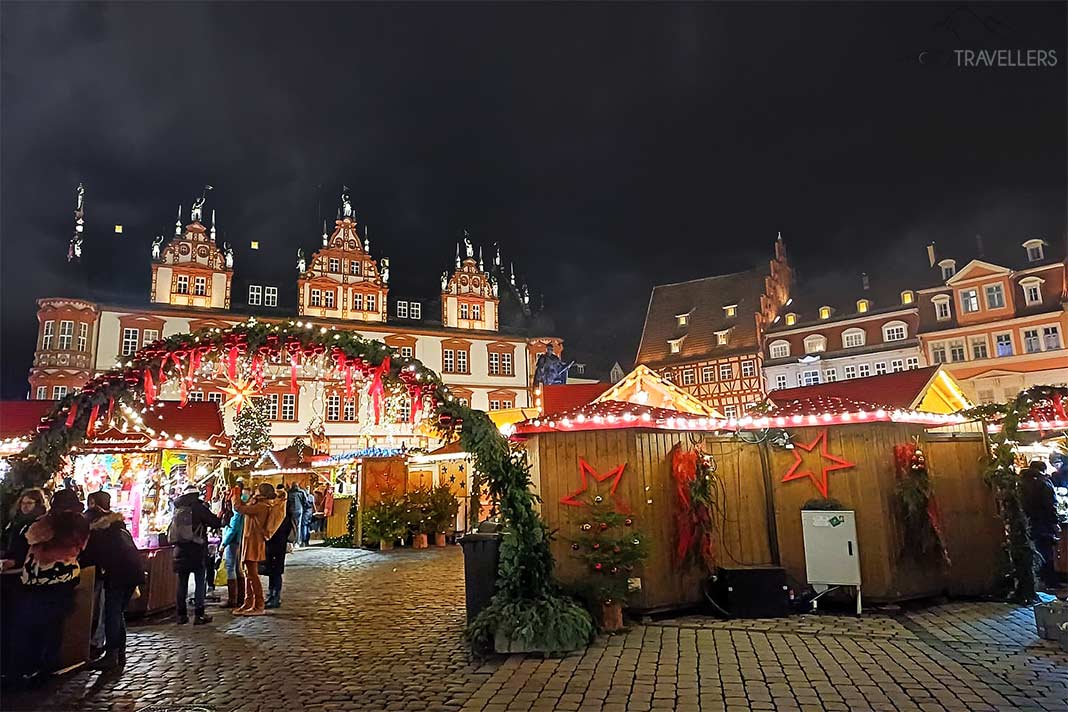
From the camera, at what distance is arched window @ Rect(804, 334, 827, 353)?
33.6 m

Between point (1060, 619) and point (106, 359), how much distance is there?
33.6 m

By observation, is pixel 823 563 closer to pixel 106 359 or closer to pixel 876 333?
pixel 876 333

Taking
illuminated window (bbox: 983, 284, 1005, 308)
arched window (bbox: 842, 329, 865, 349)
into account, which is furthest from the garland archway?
arched window (bbox: 842, 329, 865, 349)

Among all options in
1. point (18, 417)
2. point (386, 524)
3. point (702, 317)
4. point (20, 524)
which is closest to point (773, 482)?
point (20, 524)

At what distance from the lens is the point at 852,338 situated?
32.8m

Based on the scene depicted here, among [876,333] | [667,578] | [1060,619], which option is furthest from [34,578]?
[876,333]

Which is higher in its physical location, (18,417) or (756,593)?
(18,417)

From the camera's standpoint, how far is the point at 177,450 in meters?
13.0

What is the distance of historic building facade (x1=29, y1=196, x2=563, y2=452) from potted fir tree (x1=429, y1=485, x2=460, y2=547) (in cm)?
712

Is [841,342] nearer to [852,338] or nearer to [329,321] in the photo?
[852,338]

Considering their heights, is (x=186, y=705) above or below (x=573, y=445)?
below

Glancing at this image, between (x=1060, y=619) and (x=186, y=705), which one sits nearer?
(x=186, y=705)

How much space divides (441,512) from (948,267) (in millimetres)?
27418

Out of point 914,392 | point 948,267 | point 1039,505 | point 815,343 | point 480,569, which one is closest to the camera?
point 480,569
